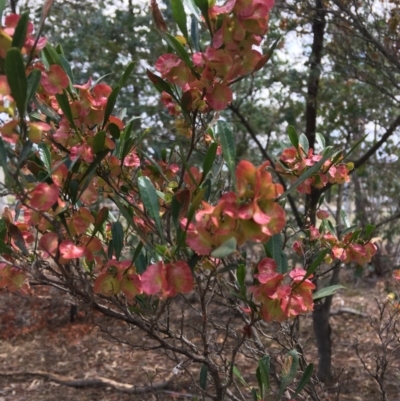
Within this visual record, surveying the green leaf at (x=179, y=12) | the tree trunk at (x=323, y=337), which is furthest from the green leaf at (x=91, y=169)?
the tree trunk at (x=323, y=337)

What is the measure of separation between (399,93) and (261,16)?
293cm

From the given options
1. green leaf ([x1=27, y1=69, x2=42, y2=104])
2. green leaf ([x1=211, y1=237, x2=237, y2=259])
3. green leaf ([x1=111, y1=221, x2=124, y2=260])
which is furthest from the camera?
green leaf ([x1=111, y1=221, x2=124, y2=260])

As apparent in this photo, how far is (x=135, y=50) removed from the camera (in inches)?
185

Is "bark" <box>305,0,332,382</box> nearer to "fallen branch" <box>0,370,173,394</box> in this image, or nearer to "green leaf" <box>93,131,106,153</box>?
"fallen branch" <box>0,370,173,394</box>

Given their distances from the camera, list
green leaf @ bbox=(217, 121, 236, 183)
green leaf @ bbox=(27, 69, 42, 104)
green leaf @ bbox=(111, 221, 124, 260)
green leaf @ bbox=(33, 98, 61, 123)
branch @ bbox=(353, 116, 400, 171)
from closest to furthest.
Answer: green leaf @ bbox=(27, 69, 42, 104)
green leaf @ bbox=(217, 121, 236, 183)
green leaf @ bbox=(33, 98, 61, 123)
green leaf @ bbox=(111, 221, 124, 260)
branch @ bbox=(353, 116, 400, 171)

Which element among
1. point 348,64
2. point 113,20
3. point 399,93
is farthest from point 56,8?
point 399,93

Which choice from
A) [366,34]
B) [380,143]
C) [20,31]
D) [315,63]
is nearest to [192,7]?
[20,31]

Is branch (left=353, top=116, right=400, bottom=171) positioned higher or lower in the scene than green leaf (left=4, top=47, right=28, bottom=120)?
higher

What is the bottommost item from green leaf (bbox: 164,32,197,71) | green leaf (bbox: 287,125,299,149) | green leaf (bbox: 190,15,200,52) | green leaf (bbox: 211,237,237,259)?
green leaf (bbox: 211,237,237,259)

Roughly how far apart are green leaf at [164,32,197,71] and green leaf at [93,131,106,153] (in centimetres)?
19

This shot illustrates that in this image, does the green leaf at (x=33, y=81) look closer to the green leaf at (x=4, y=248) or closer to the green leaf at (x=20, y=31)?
the green leaf at (x=20, y=31)

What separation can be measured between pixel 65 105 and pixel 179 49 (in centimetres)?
23

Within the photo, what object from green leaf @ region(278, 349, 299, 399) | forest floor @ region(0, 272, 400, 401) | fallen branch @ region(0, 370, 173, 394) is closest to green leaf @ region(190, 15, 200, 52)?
green leaf @ region(278, 349, 299, 399)

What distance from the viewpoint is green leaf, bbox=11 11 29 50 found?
718 mm
